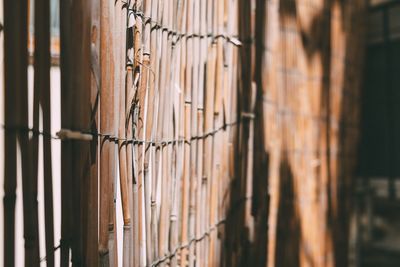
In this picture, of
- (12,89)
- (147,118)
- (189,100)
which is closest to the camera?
(12,89)

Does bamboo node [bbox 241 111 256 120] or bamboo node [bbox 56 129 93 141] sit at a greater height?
bamboo node [bbox 241 111 256 120]

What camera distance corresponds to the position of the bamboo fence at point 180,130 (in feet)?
2.98

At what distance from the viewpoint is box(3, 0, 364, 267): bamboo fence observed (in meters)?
0.91

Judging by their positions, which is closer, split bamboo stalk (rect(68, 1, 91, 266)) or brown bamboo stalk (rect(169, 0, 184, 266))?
split bamboo stalk (rect(68, 1, 91, 266))

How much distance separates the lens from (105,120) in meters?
1.01

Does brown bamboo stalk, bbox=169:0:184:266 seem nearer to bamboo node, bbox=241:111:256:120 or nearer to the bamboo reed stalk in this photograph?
the bamboo reed stalk

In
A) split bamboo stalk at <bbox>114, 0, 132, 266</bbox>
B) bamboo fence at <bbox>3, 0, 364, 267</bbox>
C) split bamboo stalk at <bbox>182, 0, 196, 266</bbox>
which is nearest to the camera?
bamboo fence at <bbox>3, 0, 364, 267</bbox>

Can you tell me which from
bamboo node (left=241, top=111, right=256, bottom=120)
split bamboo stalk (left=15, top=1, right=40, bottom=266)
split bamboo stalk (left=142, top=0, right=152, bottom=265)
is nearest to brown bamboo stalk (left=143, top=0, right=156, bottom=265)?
split bamboo stalk (left=142, top=0, right=152, bottom=265)

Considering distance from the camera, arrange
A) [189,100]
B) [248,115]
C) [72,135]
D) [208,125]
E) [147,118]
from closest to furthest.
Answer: [72,135] < [147,118] < [189,100] < [208,125] < [248,115]

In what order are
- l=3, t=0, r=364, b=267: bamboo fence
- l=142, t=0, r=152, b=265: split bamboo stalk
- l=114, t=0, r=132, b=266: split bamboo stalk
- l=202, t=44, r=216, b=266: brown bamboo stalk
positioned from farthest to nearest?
l=202, t=44, r=216, b=266: brown bamboo stalk, l=142, t=0, r=152, b=265: split bamboo stalk, l=114, t=0, r=132, b=266: split bamboo stalk, l=3, t=0, r=364, b=267: bamboo fence

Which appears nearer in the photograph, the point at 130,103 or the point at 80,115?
the point at 80,115

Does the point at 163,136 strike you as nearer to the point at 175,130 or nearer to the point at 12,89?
the point at 175,130

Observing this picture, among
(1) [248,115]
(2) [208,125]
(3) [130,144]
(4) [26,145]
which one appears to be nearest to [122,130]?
(3) [130,144]

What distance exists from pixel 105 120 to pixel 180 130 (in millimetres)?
388
